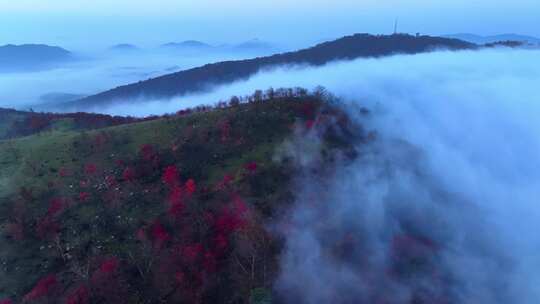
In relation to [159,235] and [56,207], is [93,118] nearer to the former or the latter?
[56,207]

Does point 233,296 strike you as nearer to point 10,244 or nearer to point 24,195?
point 10,244

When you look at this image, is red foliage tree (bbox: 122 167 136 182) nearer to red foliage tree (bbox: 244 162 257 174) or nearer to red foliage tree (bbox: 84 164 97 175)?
red foliage tree (bbox: 84 164 97 175)

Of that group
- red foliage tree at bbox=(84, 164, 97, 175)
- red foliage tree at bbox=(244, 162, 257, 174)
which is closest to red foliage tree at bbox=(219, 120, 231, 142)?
red foliage tree at bbox=(244, 162, 257, 174)

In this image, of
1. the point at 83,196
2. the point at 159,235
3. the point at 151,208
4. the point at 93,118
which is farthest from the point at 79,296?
the point at 93,118

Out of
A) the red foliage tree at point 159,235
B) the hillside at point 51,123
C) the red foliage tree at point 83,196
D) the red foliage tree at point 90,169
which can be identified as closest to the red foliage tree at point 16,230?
the red foliage tree at point 83,196

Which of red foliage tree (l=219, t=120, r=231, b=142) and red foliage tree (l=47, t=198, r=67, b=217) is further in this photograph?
red foliage tree (l=219, t=120, r=231, b=142)

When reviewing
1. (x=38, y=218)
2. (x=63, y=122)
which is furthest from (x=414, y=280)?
(x=63, y=122)

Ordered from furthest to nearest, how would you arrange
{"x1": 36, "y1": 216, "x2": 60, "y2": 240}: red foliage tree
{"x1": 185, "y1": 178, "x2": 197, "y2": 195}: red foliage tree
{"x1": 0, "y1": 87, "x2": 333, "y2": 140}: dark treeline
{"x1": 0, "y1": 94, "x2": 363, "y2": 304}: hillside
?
{"x1": 0, "y1": 87, "x2": 333, "y2": 140}: dark treeline < {"x1": 185, "y1": 178, "x2": 197, "y2": 195}: red foliage tree < {"x1": 36, "y1": 216, "x2": 60, "y2": 240}: red foliage tree < {"x1": 0, "y1": 94, "x2": 363, "y2": 304}: hillside

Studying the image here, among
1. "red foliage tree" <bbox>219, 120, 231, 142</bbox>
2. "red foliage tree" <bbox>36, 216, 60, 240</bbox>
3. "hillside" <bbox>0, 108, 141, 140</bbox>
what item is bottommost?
"red foliage tree" <bbox>36, 216, 60, 240</bbox>

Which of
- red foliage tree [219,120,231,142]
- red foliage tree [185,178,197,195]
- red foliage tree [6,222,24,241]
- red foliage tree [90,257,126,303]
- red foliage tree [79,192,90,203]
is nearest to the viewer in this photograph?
red foliage tree [90,257,126,303]
